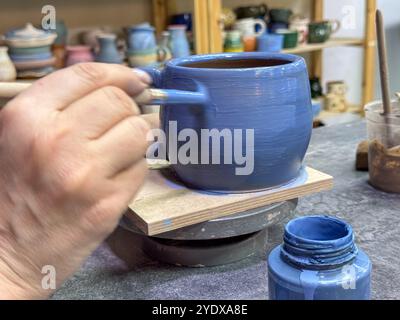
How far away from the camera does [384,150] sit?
2.41 ft

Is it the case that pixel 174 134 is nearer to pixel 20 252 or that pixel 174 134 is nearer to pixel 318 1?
pixel 20 252

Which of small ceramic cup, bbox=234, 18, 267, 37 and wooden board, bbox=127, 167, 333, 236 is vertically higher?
small ceramic cup, bbox=234, 18, 267, 37

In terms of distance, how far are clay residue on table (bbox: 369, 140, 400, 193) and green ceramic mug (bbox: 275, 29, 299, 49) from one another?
4.13 feet

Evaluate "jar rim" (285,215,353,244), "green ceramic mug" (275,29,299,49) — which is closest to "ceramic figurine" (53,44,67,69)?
"green ceramic mug" (275,29,299,49)

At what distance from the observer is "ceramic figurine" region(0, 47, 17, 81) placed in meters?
1.40

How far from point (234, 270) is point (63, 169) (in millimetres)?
273

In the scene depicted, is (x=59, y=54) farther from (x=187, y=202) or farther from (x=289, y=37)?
(x=187, y=202)

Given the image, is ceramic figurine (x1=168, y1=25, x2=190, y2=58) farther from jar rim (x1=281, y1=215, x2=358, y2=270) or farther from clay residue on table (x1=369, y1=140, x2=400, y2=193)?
jar rim (x1=281, y1=215, x2=358, y2=270)

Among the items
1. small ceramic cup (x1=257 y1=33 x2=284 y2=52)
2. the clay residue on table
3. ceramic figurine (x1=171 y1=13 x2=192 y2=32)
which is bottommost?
the clay residue on table

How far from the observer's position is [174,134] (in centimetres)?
58

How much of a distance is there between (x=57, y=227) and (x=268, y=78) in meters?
0.29

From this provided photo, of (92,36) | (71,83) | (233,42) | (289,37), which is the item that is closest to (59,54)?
(92,36)

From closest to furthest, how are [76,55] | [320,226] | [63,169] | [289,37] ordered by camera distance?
[63,169], [320,226], [76,55], [289,37]
